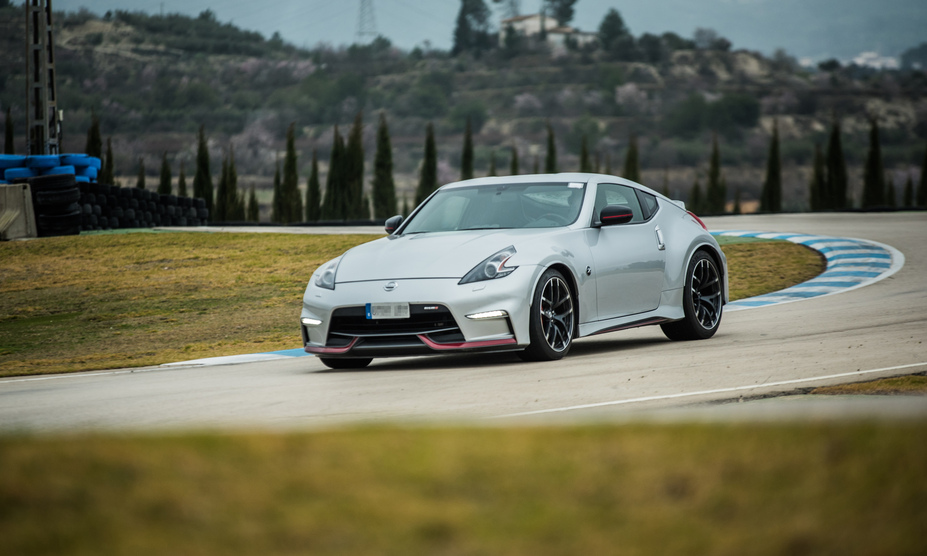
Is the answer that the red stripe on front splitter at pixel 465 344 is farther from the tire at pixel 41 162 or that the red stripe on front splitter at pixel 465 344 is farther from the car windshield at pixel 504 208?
the tire at pixel 41 162

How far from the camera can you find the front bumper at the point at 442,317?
25.5 ft

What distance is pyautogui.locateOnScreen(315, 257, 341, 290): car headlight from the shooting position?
8312mm

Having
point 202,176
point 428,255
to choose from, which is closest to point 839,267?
point 428,255

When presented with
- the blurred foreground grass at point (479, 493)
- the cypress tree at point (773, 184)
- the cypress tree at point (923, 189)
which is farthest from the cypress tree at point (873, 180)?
the blurred foreground grass at point (479, 493)

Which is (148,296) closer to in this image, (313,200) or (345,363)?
(345,363)

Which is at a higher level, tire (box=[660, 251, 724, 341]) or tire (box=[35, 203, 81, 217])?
tire (box=[35, 203, 81, 217])

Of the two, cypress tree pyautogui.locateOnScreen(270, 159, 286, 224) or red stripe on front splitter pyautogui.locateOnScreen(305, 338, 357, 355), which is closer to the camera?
red stripe on front splitter pyautogui.locateOnScreen(305, 338, 357, 355)

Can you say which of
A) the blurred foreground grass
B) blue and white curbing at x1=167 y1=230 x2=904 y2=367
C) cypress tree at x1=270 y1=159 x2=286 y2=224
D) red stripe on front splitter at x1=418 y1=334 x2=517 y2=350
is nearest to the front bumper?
red stripe on front splitter at x1=418 y1=334 x2=517 y2=350

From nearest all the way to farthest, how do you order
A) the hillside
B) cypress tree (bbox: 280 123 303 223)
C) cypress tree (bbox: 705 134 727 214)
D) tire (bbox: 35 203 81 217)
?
tire (bbox: 35 203 81 217) < cypress tree (bbox: 280 123 303 223) < cypress tree (bbox: 705 134 727 214) < the hillside

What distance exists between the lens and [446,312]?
7789 millimetres

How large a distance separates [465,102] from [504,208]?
12640cm

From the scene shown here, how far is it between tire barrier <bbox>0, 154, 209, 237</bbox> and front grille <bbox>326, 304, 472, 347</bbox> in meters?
15.8

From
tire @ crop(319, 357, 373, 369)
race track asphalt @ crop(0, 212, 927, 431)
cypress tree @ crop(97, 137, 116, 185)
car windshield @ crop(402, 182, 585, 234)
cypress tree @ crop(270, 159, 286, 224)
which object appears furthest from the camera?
cypress tree @ crop(270, 159, 286, 224)

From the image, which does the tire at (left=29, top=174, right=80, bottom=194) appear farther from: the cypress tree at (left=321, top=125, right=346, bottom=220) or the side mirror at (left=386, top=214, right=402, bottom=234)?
the cypress tree at (left=321, top=125, right=346, bottom=220)
